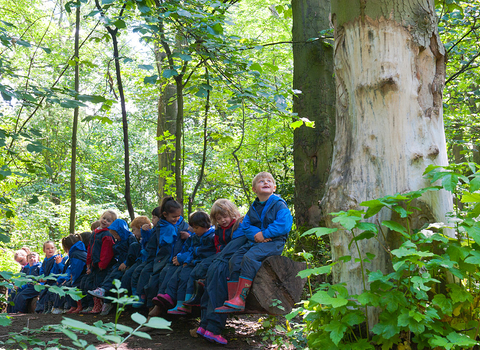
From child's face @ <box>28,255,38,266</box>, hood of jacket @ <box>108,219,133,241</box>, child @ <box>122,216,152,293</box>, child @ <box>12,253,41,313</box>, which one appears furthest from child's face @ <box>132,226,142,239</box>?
child's face @ <box>28,255,38,266</box>

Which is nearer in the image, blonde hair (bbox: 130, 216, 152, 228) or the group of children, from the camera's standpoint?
the group of children

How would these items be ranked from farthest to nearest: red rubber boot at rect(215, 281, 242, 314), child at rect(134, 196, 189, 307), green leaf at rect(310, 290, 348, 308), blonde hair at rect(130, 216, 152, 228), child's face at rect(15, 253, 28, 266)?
child's face at rect(15, 253, 28, 266)
blonde hair at rect(130, 216, 152, 228)
child at rect(134, 196, 189, 307)
red rubber boot at rect(215, 281, 242, 314)
green leaf at rect(310, 290, 348, 308)

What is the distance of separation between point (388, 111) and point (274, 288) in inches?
78.0

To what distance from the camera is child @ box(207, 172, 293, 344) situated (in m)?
3.74

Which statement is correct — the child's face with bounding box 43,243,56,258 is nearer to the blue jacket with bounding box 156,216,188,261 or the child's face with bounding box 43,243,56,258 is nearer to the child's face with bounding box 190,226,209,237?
the blue jacket with bounding box 156,216,188,261

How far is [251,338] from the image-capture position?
13.8 feet

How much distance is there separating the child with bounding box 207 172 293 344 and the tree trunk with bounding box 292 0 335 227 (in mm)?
1822

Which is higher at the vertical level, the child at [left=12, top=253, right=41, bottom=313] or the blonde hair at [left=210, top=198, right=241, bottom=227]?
the blonde hair at [left=210, top=198, right=241, bottom=227]

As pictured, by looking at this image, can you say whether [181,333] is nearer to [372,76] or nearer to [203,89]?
[203,89]

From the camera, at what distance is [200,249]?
495 cm

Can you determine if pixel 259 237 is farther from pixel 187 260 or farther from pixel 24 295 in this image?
pixel 24 295

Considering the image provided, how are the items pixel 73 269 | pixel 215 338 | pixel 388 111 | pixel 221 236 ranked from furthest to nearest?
pixel 73 269
pixel 221 236
pixel 215 338
pixel 388 111

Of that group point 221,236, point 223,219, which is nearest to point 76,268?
point 221,236

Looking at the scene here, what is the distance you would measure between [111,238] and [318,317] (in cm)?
462
